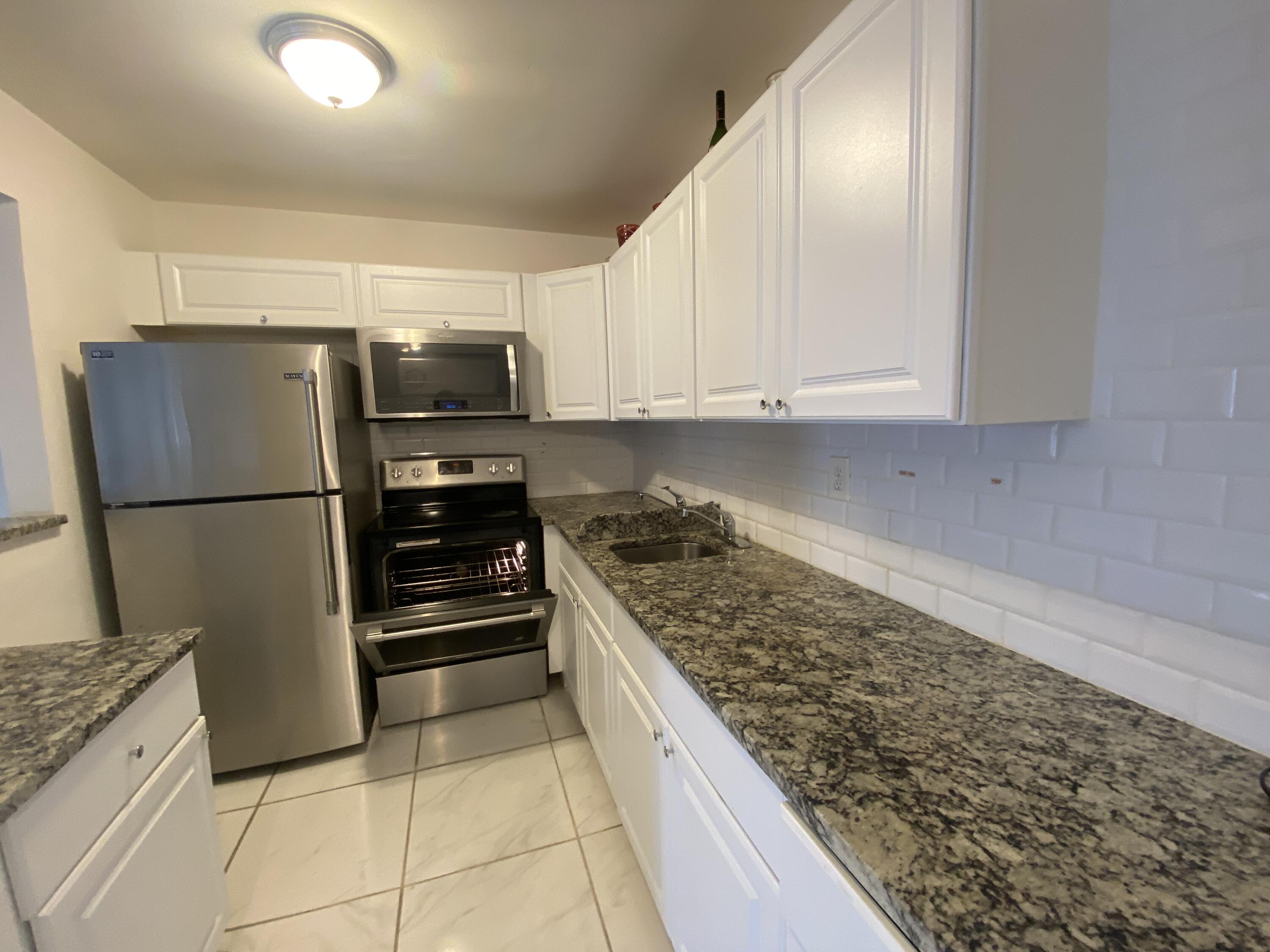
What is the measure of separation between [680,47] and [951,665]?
5.51 feet

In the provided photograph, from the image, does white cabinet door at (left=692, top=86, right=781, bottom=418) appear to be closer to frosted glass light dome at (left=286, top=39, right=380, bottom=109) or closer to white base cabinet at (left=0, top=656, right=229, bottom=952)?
frosted glass light dome at (left=286, top=39, right=380, bottom=109)

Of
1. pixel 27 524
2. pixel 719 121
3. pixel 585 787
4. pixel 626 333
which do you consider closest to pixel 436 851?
pixel 585 787

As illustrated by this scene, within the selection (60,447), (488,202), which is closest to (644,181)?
(488,202)

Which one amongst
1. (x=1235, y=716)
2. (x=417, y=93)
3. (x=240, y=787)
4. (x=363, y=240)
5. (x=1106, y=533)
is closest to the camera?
(x=1235, y=716)

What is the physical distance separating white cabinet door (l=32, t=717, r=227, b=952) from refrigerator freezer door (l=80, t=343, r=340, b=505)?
93 cm

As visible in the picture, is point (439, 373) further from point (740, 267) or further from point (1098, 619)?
point (1098, 619)

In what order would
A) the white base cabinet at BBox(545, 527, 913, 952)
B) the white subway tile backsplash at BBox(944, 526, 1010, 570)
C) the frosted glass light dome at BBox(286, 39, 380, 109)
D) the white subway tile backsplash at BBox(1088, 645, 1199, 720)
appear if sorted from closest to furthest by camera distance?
1. the white base cabinet at BBox(545, 527, 913, 952)
2. the white subway tile backsplash at BBox(1088, 645, 1199, 720)
3. the white subway tile backsplash at BBox(944, 526, 1010, 570)
4. the frosted glass light dome at BBox(286, 39, 380, 109)

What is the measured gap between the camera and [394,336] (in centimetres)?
220

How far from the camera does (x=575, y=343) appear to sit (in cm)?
238

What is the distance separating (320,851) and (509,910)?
2.26 ft

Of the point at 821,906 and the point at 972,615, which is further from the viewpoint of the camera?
the point at 972,615

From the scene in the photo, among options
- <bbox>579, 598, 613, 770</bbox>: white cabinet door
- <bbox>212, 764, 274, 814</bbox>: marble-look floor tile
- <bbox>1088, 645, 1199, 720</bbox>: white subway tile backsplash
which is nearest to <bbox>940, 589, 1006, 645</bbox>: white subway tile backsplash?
<bbox>1088, 645, 1199, 720</bbox>: white subway tile backsplash

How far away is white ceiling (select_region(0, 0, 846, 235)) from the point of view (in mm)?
1270

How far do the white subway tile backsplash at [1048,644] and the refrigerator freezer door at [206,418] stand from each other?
6.90 feet
